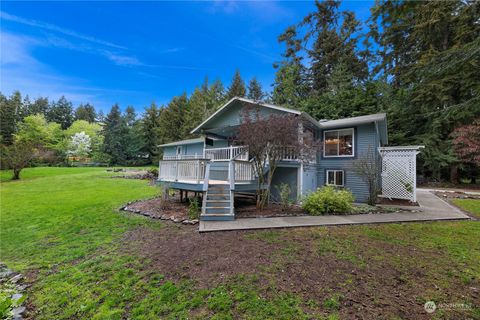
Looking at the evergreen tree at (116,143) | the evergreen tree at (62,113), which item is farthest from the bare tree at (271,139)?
the evergreen tree at (62,113)

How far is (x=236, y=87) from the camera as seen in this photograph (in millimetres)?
36219

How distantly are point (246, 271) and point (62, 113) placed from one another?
67792 millimetres

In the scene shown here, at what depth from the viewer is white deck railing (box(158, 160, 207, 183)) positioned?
830 centimetres

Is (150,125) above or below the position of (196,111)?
below

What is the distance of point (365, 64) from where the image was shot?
25188 millimetres

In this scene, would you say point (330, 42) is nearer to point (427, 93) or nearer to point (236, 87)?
point (427, 93)

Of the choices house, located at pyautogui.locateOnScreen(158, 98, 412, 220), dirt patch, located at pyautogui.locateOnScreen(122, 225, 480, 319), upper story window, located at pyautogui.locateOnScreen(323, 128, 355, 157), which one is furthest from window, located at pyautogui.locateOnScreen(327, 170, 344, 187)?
dirt patch, located at pyautogui.locateOnScreen(122, 225, 480, 319)

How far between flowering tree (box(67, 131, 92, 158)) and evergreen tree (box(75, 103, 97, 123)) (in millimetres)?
22011

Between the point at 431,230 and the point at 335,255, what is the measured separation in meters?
3.93

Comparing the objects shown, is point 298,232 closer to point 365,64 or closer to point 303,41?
point 365,64

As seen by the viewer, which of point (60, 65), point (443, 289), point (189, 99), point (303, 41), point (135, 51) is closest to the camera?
point (443, 289)

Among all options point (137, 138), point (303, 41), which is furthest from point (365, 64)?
point (137, 138)

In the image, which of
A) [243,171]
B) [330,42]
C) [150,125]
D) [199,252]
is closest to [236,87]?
[330,42]

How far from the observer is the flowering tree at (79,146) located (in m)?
36.8
